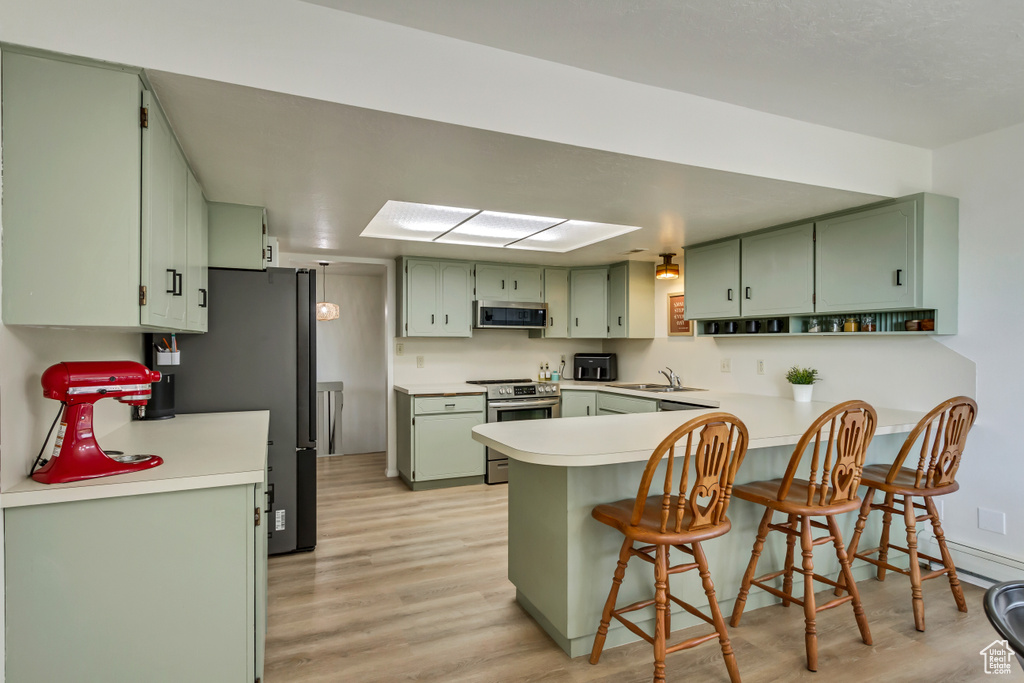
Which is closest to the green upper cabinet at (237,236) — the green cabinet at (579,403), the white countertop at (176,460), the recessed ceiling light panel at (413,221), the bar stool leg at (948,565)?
the recessed ceiling light panel at (413,221)

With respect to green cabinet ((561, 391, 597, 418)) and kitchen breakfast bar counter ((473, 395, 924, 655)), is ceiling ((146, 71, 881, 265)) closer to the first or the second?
kitchen breakfast bar counter ((473, 395, 924, 655))

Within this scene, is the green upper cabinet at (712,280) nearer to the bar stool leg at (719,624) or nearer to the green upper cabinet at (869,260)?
the green upper cabinet at (869,260)

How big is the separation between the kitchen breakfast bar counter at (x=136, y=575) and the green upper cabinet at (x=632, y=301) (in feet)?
13.5

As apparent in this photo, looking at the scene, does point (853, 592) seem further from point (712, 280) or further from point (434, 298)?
point (434, 298)

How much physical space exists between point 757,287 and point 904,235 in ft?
3.27

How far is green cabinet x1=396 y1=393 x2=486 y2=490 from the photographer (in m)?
4.75

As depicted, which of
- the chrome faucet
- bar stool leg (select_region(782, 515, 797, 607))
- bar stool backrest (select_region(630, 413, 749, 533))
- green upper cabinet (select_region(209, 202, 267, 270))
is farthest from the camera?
the chrome faucet

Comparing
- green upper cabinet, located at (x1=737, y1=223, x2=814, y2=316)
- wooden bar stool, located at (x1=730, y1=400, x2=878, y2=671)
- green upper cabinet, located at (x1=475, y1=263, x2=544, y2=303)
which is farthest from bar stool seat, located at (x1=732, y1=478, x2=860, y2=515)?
green upper cabinet, located at (x1=475, y1=263, x2=544, y2=303)

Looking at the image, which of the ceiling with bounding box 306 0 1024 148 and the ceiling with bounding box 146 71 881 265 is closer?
the ceiling with bounding box 306 0 1024 148

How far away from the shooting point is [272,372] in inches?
127

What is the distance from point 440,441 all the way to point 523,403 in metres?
0.84

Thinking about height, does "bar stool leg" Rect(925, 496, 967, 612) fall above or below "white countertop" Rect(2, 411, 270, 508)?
below

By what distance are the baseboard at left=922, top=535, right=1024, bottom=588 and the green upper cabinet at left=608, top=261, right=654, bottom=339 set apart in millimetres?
2880

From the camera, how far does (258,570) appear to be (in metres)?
1.86
